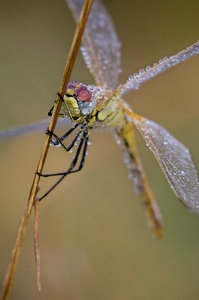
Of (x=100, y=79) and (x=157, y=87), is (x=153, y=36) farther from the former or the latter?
(x=100, y=79)

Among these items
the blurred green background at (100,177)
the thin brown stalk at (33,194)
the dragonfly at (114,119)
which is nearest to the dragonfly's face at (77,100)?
the dragonfly at (114,119)

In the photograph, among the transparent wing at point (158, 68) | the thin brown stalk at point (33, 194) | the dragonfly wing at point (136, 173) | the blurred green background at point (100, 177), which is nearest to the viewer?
the thin brown stalk at point (33, 194)

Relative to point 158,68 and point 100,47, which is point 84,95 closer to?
point 158,68

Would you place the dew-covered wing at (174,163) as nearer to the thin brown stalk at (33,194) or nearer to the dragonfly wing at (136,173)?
the dragonfly wing at (136,173)

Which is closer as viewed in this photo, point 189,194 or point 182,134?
point 189,194

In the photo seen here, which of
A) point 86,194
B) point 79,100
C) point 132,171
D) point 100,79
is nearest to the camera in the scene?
point 79,100

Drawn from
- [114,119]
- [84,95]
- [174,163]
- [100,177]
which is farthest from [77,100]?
[100,177]

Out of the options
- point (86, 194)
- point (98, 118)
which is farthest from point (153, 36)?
point (98, 118)

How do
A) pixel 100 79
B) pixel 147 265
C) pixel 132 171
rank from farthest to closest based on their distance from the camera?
pixel 147 265
pixel 132 171
pixel 100 79
